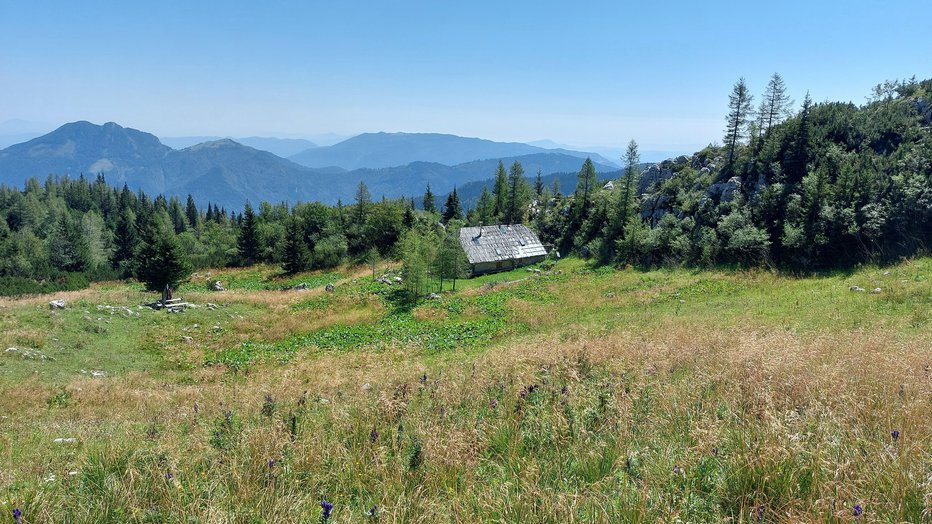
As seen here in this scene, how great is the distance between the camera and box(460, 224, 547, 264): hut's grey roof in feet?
167

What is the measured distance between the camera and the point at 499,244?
174 feet

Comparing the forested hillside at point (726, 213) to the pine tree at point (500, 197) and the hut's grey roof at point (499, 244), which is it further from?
the hut's grey roof at point (499, 244)

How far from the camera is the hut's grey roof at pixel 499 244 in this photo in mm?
51031

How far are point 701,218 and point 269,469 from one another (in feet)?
141

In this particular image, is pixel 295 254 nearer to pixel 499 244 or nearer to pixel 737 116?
pixel 499 244

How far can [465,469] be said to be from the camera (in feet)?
15.5

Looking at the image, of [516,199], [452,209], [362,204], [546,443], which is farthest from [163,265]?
[452,209]

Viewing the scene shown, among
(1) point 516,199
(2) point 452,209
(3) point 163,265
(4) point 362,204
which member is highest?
(1) point 516,199

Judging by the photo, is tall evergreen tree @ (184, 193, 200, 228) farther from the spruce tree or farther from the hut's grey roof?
the hut's grey roof

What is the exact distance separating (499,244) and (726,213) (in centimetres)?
2428

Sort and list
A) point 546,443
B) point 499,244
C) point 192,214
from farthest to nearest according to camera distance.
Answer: point 192,214 < point 499,244 < point 546,443

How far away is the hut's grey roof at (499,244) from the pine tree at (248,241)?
1423 inches

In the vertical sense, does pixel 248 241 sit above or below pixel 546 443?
below

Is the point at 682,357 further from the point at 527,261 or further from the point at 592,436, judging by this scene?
the point at 527,261
